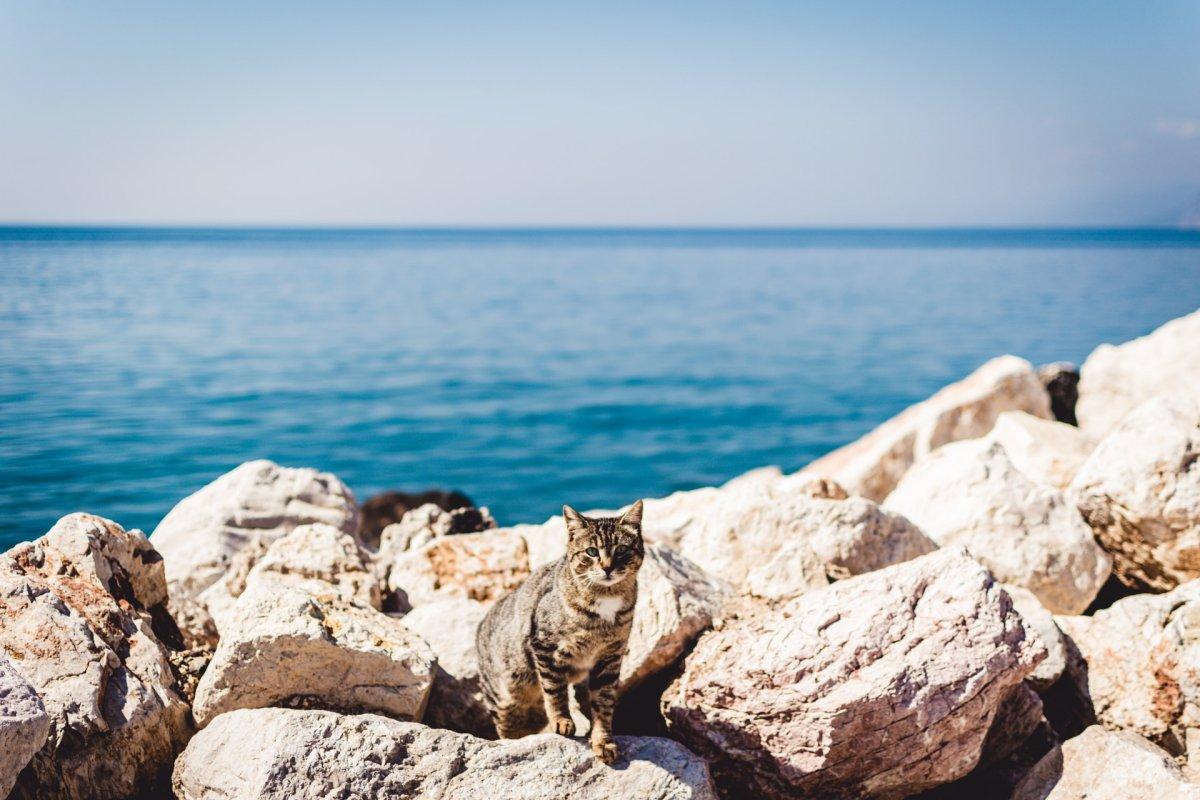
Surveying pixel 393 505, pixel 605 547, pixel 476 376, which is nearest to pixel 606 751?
pixel 605 547

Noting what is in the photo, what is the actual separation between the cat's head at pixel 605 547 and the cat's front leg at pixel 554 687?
0.51 metres

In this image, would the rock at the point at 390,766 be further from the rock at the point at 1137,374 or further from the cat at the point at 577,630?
the rock at the point at 1137,374

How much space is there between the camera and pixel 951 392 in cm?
1389

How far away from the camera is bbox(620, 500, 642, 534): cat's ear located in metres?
4.93

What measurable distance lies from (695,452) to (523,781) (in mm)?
16462

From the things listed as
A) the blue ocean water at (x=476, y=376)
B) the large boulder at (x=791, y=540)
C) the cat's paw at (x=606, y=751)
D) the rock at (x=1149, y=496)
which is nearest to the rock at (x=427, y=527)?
the large boulder at (x=791, y=540)

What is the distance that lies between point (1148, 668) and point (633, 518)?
3370mm

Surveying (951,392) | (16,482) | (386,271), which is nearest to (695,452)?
(951,392)

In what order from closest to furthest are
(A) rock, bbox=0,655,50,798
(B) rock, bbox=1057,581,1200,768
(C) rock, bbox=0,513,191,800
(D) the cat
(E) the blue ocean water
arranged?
(A) rock, bbox=0,655,50,798
(C) rock, bbox=0,513,191,800
(D) the cat
(B) rock, bbox=1057,581,1200,768
(E) the blue ocean water

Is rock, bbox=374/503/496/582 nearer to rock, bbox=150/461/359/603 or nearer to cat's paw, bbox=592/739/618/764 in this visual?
rock, bbox=150/461/359/603

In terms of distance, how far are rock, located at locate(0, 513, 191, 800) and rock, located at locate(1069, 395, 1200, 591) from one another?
21.5ft

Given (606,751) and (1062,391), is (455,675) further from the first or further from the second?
(1062,391)

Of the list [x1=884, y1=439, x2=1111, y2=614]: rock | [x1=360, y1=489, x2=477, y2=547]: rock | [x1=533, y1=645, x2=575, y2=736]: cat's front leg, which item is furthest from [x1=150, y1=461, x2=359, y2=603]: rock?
[x1=884, y1=439, x2=1111, y2=614]: rock

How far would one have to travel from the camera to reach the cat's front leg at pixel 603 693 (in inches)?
192
